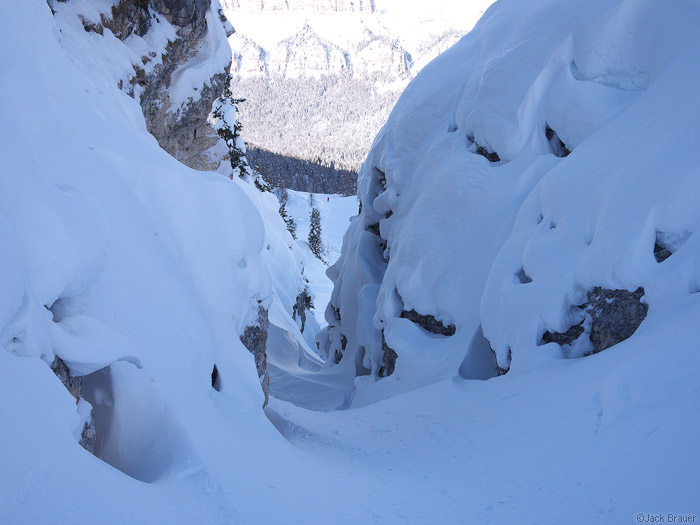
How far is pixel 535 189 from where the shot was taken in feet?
24.9


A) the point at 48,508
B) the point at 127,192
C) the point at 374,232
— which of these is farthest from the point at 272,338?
the point at 48,508

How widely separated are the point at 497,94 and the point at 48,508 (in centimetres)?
894

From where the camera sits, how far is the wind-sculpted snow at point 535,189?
550cm

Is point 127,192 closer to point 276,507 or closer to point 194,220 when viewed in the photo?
point 194,220

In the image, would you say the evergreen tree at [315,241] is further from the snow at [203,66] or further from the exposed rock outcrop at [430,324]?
the exposed rock outcrop at [430,324]

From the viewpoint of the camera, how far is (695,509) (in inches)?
112

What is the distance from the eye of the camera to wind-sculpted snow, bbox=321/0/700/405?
5.50 m

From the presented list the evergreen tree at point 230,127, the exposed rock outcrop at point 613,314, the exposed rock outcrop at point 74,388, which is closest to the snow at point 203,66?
the evergreen tree at point 230,127

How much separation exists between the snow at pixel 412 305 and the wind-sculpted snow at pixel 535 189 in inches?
1.6

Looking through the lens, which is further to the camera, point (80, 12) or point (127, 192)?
point (80, 12)

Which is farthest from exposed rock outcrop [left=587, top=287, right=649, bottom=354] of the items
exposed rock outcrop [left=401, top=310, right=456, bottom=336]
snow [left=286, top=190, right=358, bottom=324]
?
snow [left=286, top=190, right=358, bottom=324]

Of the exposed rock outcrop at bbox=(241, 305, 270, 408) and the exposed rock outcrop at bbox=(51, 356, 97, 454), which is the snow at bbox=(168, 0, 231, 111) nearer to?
the exposed rock outcrop at bbox=(241, 305, 270, 408)

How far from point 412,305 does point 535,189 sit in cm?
318

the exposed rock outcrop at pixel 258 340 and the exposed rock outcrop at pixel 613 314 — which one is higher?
the exposed rock outcrop at pixel 613 314
